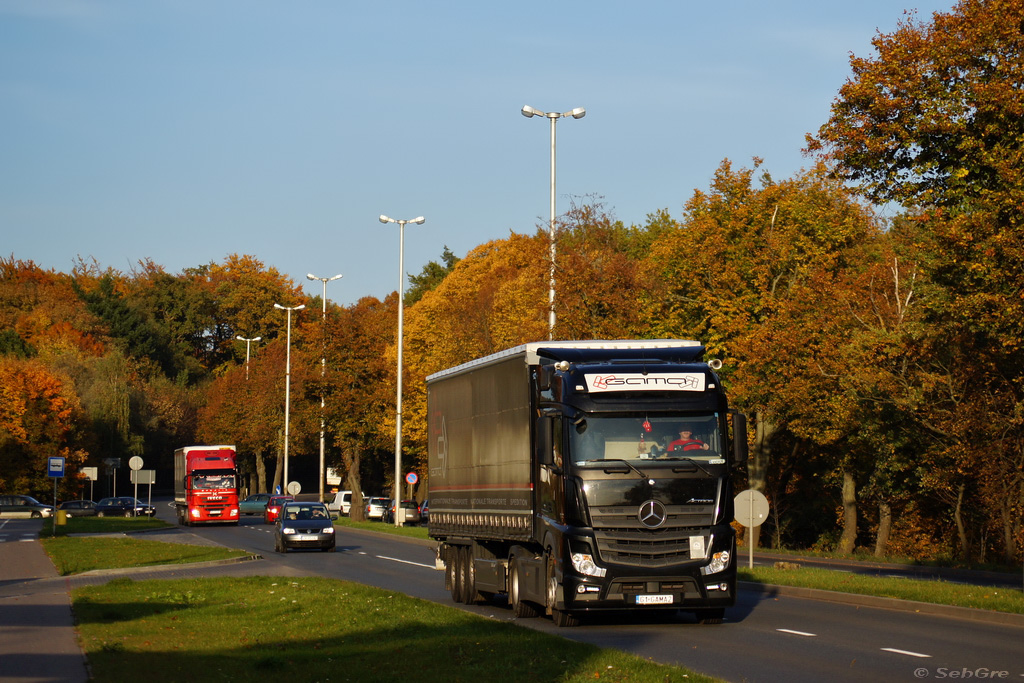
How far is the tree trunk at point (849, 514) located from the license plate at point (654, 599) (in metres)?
30.4

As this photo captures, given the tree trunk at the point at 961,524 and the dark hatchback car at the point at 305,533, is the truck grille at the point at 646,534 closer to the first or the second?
the dark hatchback car at the point at 305,533

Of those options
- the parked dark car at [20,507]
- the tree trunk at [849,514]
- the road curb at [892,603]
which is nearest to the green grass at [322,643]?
the road curb at [892,603]

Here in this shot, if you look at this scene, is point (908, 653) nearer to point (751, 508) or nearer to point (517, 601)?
point (517, 601)

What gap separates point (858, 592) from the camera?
2180 centimetres

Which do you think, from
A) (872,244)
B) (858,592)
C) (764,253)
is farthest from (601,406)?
(872,244)

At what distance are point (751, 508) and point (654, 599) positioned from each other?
399 inches

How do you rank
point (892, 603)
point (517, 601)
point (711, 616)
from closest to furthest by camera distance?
point (711, 616) → point (517, 601) → point (892, 603)

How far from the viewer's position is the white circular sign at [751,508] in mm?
26000

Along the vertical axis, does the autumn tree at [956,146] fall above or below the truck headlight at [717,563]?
above

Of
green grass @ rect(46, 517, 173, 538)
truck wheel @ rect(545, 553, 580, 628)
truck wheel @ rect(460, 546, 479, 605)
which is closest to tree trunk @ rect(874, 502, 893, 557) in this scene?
truck wheel @ rect(460, 546, 479, 605)

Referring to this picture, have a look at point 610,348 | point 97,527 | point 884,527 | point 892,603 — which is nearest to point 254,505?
point 97,527

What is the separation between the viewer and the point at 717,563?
16.8 m

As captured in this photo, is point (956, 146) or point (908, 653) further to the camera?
point (956, 146)

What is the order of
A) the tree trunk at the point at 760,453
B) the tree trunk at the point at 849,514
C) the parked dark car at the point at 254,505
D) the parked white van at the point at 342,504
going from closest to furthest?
1. the tree trunk at the point at 849,514
2. the tree trunk at the point at 760,453
3. the parked dark car at the point at 254,505
4. the parked white van at the point at 342,504
